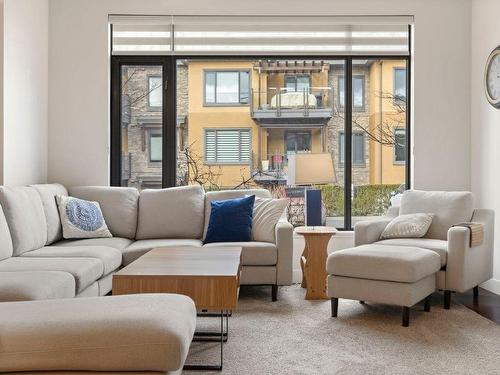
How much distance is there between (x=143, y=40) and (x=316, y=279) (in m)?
2.85

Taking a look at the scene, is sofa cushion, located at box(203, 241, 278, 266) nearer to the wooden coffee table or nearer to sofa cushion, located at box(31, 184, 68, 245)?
the wooden coffee table

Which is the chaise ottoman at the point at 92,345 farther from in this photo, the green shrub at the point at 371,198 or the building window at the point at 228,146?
the green shrub at the point at 371,198

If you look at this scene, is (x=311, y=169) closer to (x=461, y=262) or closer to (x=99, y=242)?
(x=461, y=262)

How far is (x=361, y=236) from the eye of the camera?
4.68 meters

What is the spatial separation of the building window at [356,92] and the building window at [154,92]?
1.80 meters

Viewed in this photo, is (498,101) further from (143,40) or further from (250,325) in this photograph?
(143,40)

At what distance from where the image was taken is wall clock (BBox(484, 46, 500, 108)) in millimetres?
4957

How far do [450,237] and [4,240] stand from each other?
3.12 m

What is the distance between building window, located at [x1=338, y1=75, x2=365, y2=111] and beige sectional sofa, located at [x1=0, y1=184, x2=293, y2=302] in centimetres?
132

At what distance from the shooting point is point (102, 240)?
4.70 meters

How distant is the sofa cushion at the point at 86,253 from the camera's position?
3.94m

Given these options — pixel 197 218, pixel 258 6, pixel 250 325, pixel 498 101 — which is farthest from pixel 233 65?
pixel 250 325

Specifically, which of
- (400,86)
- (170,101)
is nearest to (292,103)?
(400,86)

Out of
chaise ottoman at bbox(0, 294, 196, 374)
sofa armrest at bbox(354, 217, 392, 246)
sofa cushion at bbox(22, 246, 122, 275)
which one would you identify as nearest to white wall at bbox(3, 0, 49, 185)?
sofa cushion at bbox(22, 246, 122, 275)
